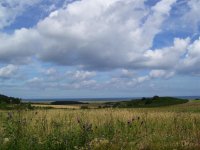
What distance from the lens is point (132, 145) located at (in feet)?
39.0

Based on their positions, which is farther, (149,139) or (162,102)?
(162,102)

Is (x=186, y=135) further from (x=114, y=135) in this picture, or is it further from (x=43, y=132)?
(x=43, y=132)

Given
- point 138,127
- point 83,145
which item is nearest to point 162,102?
point 138,127

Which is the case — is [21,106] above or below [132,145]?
above

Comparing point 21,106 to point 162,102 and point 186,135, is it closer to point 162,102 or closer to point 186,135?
point 186,135

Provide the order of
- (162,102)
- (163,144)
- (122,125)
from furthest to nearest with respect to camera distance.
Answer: (162,102) < (122,125) < (163,144)

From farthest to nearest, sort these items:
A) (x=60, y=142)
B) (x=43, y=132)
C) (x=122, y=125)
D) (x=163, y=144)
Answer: (x=122, y=125), (x=43, y=132), (x=163, y=144), (x=60, y=142)

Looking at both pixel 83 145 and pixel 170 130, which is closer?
pixel 83 145

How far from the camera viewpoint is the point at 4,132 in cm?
1226

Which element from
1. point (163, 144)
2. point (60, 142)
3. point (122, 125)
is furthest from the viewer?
point (122, 125)

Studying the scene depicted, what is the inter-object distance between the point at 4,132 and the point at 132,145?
3.64m

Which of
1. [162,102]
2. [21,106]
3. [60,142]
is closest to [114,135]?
[60,142]

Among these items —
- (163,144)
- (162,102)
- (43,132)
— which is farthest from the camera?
(162,102)

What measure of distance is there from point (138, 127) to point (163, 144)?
10.2 feet
